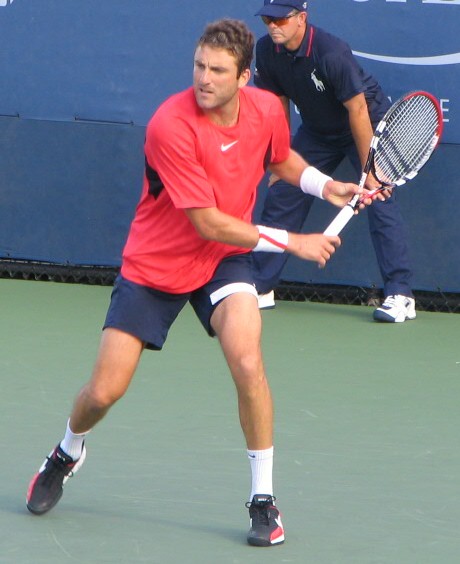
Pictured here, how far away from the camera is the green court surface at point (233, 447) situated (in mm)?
3732

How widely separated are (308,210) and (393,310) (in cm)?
75

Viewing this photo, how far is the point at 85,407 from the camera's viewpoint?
3.90 metres

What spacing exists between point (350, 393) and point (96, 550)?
80.4 inches

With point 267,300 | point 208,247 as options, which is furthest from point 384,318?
point 208,247

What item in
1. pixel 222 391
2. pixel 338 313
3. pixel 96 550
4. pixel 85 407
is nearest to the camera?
pixel 96 550

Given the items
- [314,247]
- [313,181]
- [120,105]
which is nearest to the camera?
[314,247]

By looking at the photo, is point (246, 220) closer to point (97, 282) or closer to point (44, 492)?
point (44, 492)

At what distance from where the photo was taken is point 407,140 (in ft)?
18.5

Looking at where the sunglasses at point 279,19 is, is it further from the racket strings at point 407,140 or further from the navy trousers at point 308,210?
the racket strings at point 407,140

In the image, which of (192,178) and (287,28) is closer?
(192,178)

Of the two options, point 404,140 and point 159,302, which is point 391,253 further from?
point 159,302

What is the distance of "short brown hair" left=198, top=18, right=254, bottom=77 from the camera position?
3.74m

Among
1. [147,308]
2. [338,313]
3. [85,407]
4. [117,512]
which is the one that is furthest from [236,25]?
[338,313]

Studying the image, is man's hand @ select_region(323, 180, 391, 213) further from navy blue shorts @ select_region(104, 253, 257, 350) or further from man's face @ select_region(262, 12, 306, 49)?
man's face @ select_region(262, 12, 306, 49)
